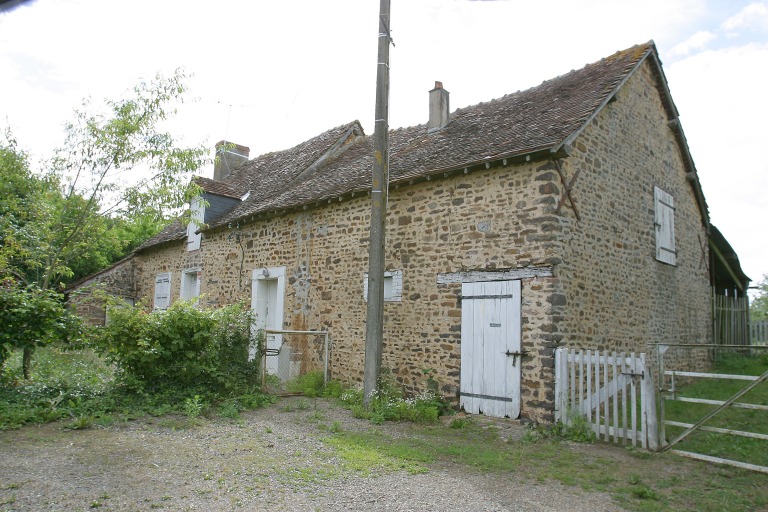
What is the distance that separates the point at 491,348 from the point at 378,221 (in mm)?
Answer: 2592

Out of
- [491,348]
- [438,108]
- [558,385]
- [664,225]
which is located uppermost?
[438,108]

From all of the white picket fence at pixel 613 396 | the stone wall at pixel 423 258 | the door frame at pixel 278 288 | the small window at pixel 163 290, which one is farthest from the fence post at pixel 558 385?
the small window at pixel 163 290

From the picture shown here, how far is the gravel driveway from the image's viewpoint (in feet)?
13.7

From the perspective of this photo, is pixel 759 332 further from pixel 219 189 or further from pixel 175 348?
pixel 219 189

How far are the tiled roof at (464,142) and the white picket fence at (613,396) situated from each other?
2.93 m

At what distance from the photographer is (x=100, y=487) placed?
435cm

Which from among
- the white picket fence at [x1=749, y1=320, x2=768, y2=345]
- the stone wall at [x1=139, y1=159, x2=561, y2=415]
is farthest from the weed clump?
the white picket fence at [x1=749, y1=320, x2=768, y2=345]

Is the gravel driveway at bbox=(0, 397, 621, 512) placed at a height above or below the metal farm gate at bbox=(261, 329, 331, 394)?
below

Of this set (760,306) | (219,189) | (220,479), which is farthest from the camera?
(760,306)

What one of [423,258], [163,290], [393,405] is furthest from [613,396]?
[163,290]

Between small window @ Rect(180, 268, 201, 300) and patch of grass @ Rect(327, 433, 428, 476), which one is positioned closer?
patch of grass @ Rect(327, 433, 428, 476)

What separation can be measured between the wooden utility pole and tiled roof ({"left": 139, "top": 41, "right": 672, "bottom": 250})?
37.7 inches

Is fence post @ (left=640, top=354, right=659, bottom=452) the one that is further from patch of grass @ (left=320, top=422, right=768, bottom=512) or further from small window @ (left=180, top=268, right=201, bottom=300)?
small window @ (left=180, top=268, right=201, bottom=300)

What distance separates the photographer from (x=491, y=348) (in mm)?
8047
